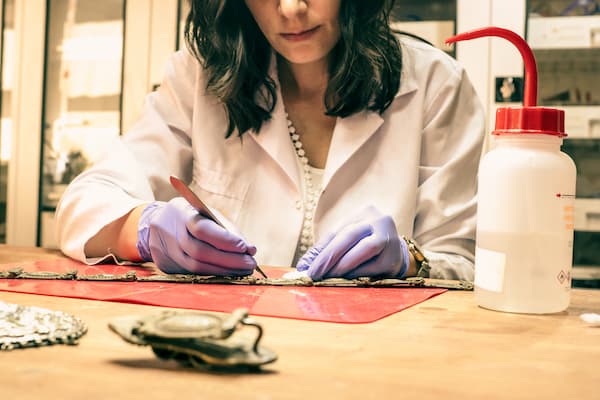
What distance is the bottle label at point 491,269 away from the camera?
0.78 meters

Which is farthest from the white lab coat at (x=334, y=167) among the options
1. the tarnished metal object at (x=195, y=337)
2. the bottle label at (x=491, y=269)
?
the tarnished metal object at (x=195, y=337)

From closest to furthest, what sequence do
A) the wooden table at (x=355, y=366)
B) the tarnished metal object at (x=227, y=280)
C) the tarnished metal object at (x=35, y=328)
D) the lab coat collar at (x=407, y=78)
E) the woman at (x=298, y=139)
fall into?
1. the wooden table at (x=355, y=366)
2. the tarnished metal object at (x=35, y=328)
3. the tarnished metal object at (x=227, y=280)
4. the woman at (x=298, y=139)
5. the lab coat collar at (x=407, y=78)

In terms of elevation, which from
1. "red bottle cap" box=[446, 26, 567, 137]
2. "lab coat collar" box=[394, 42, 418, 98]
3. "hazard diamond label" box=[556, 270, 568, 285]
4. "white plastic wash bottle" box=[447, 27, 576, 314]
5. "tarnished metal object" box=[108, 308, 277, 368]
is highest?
"lab coat collar" box=[394, 42, 418, 98]

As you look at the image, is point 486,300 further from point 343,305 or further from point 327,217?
point 327,217

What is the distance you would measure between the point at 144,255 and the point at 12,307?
2.03 ft

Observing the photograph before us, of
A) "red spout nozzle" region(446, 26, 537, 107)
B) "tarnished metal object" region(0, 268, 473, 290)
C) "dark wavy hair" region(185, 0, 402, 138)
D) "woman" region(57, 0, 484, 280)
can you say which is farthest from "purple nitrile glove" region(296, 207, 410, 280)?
"dark wavy hair" region(185, 0, 402, 138)

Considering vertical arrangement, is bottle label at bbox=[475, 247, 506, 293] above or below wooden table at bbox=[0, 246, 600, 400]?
above

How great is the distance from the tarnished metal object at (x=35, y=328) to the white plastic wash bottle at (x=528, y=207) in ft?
1.48

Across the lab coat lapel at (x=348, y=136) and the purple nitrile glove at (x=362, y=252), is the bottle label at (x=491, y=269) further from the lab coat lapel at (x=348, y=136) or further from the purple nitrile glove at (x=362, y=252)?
the lab coat lapel at (x=348, y=136)

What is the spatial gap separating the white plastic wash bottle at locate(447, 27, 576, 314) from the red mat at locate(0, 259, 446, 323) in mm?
132

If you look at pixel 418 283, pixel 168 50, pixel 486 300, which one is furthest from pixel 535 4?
pixel 486 300

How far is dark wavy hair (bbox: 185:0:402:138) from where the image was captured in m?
1.53

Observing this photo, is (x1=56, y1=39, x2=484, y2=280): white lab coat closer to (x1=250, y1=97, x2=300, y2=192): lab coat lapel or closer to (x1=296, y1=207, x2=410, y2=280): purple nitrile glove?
(x1=250, y1=97, x2=300, y2=192): lab coat lapel

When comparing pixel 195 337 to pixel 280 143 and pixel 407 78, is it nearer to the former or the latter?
pixel 280 143
